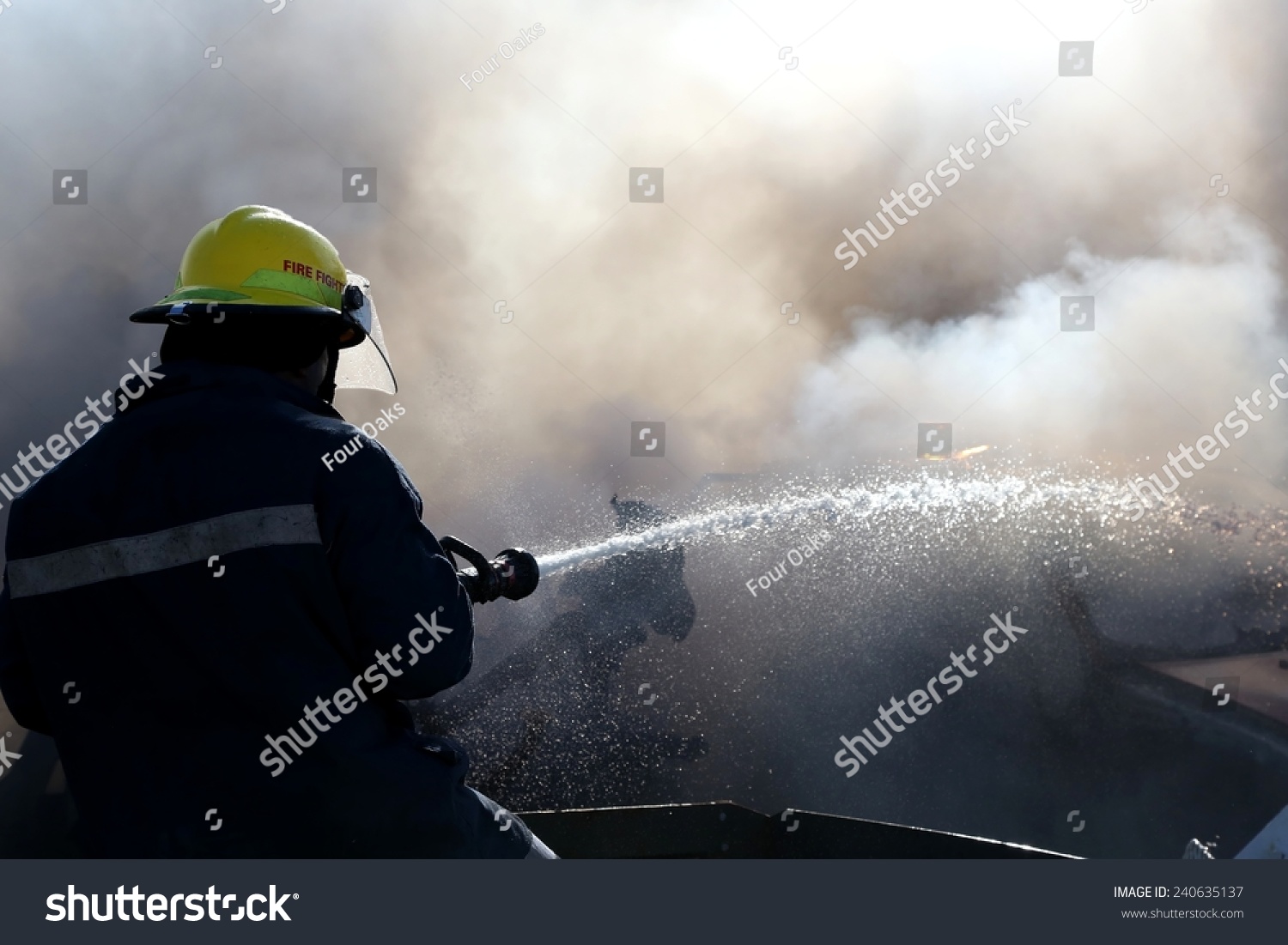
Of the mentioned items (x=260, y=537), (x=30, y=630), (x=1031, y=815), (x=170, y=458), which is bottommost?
(x=1031, y=815)

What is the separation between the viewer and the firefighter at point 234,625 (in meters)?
1.70

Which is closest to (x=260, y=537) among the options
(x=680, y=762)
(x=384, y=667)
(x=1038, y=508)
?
(x=384, y=667)

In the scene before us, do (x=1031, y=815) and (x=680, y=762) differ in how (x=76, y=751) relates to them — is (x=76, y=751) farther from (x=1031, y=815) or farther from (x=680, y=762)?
(x=1031, y=815)

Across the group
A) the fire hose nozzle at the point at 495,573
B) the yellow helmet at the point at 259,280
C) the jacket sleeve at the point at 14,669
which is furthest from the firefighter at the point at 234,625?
the fire hose nozzle at the point at 495,573

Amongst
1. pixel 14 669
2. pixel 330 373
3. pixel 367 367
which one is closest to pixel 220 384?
pixel 330 373

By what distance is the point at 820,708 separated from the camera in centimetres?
543

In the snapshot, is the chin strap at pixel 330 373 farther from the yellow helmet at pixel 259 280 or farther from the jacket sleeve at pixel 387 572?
the jacket sleeve at pixel 387 572

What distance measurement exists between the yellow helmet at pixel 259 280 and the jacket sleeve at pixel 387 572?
50 cm

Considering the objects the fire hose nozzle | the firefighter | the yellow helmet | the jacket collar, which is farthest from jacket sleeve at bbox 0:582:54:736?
the fire hose nozzle

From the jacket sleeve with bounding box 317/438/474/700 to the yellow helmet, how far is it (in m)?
0.50

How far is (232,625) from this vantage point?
1.70 metres

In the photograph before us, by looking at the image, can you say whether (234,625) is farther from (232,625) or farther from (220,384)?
(220,384)

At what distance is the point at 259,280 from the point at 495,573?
0.88 m
